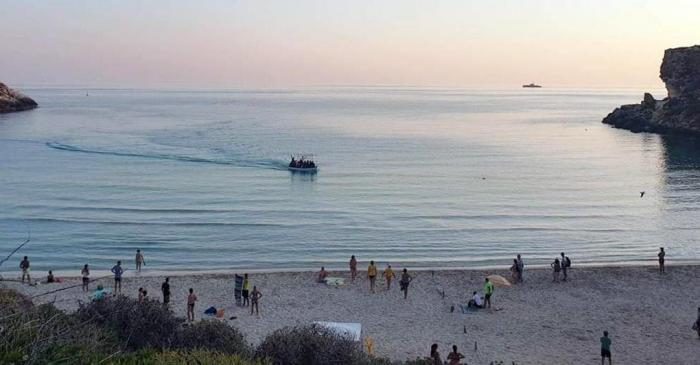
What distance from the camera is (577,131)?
338 ft

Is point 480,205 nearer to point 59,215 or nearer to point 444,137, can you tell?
point 59,215

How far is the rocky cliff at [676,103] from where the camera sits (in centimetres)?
9212

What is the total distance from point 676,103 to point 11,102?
11012 cm

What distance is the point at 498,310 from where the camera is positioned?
2173 cm

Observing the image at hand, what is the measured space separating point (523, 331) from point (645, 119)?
294 feet

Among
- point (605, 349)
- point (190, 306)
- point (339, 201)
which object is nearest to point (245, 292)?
point (190, 306)

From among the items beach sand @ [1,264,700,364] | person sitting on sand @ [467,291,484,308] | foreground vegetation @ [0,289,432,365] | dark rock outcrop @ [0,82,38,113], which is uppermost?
dark rock outcrop @ [0,82,38,113]

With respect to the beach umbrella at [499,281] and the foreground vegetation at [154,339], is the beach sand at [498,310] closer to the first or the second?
the beach umbrella at [499,281]

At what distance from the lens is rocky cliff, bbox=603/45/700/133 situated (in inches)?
3627

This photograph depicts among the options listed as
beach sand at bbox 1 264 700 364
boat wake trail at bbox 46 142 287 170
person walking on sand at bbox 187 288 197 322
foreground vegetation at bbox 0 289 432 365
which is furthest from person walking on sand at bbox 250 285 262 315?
boat wake trail at bbox 46 142 287 170

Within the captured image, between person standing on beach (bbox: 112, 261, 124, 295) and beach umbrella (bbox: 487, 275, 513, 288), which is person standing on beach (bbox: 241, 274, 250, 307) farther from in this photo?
beach umbrella (bbox: 487, 275, 513, 288)

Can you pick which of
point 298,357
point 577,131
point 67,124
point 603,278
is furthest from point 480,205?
point 67,124

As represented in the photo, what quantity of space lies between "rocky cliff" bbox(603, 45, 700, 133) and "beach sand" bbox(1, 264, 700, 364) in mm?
72657

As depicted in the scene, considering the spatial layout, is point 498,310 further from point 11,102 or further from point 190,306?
point 11,102
